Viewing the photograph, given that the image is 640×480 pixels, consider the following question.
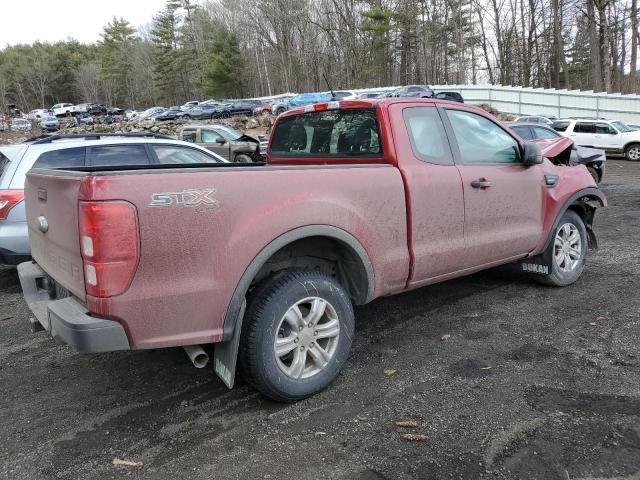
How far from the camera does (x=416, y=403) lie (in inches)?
127

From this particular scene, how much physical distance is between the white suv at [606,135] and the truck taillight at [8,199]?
70.3ft

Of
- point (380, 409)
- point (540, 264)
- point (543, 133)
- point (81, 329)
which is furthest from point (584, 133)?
point (81, 329)

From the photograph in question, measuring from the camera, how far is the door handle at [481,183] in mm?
4195

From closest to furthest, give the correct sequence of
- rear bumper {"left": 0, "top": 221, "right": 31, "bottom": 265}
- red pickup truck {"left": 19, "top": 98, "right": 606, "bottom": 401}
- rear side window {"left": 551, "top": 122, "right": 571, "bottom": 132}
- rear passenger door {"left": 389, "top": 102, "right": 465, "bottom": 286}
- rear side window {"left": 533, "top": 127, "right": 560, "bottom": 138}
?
red pickup truck {"left": 19, "top": 98, "right": 606, "bottom": 401}, rear passenger door {"left": 389, "top": 102, "right": 465, "bottom": 286}, rear bumper {"left": 0, "top": 221, "right": 31, "bottom": 265}, rear side window {"left": 533, "top": 127, "right": 560, "bottom": 138}, rear side window {"left": 551, "top": 122, "right": 571, "bottom": 132}

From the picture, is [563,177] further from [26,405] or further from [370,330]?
[26,405]

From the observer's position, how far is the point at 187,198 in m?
2.70

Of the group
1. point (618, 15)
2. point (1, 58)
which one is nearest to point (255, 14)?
point (618, 15)

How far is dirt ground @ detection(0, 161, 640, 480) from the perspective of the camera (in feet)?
8.75

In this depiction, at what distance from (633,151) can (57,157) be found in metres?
22.8

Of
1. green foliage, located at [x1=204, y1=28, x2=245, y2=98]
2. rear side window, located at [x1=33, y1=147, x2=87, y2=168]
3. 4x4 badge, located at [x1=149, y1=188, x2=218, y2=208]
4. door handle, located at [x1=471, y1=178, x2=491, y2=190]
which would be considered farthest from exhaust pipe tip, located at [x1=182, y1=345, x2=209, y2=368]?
green foliage, located at [x1=204, y1=28, x2=245, y2=98]

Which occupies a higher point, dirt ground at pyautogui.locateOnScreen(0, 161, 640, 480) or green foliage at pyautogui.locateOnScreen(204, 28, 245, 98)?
green foliage at pyautogui.locateOnScreen(204, 28, 245, 98)

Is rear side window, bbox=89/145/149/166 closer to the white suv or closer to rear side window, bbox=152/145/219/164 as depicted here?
rear side window, bbox=152/145/219/164

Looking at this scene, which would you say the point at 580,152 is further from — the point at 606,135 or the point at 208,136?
the point at 208,136

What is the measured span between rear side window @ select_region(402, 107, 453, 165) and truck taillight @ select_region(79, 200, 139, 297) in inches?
84.4
